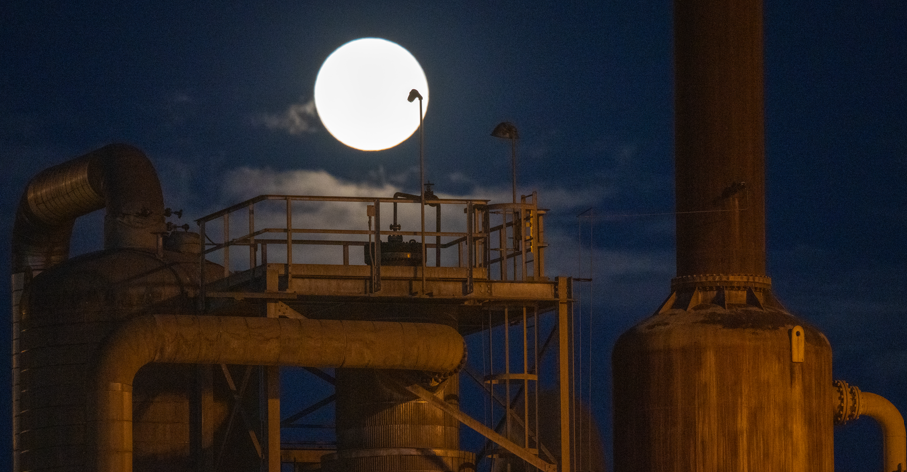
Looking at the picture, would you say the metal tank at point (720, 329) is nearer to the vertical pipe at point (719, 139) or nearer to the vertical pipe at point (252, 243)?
the vertical pipe at point (719, 139)

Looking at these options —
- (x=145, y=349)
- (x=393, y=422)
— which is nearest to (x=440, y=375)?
(x=393, y=422)

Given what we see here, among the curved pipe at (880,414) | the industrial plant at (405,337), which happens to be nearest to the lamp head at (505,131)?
the industrial plant at (405,337)

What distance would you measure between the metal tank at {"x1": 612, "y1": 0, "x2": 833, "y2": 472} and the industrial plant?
5cm

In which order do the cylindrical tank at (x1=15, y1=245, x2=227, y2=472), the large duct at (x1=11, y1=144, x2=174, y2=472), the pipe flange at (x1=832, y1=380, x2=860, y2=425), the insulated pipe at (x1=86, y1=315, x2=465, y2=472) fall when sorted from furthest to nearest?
the pipe flange at (x1=832, y1=380, x2=860, y2=425), the large duct at (x1=11, y1=144, x2=174, y2=472), the cylindrical tank at (x1=15, y1=245, x2=227, y2=472), the insulated pipe at (x1=86, y1=315, x2=465, y2=472)

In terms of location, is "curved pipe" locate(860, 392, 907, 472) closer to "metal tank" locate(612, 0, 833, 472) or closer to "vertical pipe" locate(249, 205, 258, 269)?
"metal tank" locate(612, 0, 833, 472)

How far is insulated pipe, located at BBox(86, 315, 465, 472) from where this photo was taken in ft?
96.9

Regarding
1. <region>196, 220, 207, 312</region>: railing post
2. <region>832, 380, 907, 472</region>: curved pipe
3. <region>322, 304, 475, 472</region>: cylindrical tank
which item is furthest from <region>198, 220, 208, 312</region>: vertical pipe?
<region>832, 380, 907, 472</region>: curved pipe

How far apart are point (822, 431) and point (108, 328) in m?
17.3

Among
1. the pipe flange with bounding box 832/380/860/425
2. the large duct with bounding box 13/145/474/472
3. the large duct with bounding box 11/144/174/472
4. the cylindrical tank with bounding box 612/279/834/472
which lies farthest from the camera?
the pipe flange with bounding box 832/380/860/425

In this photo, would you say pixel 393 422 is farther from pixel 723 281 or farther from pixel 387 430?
pixel 723 281

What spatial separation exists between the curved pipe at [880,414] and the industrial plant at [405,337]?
10cm

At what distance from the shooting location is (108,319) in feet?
116

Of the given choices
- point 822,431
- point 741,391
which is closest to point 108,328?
point 741,391

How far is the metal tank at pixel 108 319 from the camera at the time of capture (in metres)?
34.9
